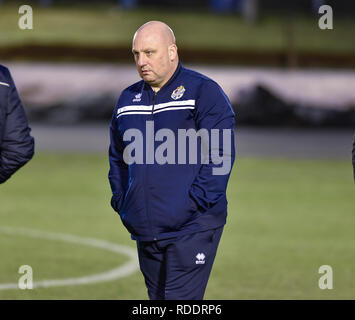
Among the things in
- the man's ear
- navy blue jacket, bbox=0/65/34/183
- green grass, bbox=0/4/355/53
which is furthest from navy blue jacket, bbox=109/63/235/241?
green grass, bbox=0/4/355/53

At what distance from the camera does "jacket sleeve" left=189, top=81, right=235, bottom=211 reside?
19.0 feet

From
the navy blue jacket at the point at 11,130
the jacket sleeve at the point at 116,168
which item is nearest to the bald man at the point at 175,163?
the jacket sleeve at the point at 116,168

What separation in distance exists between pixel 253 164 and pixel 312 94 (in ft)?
23.6

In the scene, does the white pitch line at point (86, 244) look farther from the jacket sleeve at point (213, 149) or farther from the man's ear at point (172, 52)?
the man's ear at point (172, 52)

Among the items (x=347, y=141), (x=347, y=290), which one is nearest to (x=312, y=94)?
(x=347, y=141)

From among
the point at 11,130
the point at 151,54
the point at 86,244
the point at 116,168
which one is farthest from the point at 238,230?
the point at 11,130

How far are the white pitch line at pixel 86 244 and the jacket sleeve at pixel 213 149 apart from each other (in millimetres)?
3623

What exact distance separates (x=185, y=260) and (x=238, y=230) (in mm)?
6694

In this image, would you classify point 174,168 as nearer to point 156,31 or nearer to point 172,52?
point 172,52

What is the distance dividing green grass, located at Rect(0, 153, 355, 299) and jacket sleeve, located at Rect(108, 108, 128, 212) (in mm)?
2630

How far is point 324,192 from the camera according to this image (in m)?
16.3

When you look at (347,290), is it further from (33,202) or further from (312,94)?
(312,94)

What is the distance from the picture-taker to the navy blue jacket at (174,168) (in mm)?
5863

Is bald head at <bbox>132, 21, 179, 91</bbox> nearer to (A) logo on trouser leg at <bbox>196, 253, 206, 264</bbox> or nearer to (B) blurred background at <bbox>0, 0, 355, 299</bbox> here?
(A) logo on trouser leg at <bbox>196, 253, 206, 264</bbox>
